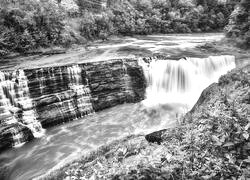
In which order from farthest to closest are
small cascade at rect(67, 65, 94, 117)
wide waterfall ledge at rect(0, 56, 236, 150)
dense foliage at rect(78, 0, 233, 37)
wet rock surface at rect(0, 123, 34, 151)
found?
dense foliage at rect(78, 0, 233, 37) < small cascade at rect(67, 65, 94, 117) < wide waterfall ledge at rect(0, 56, 236, 150) < wet rock surface at rect(0, 123, 34, 151)

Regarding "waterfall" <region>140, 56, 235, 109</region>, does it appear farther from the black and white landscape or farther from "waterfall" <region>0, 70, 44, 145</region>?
"waterfall" <region>0, 70, 44, 145</region>

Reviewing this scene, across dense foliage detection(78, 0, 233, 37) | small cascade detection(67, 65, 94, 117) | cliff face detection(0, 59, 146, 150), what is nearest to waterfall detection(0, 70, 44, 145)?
cliff face detection(0, 59, 146, 150)

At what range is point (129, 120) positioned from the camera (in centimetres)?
1222

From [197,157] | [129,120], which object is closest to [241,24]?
[129,120]

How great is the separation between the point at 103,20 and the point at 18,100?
16.3m

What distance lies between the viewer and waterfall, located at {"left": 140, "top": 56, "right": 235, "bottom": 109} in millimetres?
15328

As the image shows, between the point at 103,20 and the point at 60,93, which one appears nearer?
the point at 60,93

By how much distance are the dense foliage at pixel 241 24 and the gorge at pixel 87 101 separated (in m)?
3.04

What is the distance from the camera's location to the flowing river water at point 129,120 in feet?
30.5

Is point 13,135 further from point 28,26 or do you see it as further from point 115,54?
point 28,26

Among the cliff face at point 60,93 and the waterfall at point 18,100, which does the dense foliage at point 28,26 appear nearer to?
the waterfall at point 18,100

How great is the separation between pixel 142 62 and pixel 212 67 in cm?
520

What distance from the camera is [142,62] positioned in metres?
15.7

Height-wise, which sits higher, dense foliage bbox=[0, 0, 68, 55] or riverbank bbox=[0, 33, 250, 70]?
dense foliage bbox=[0, 0, 68, 55]
